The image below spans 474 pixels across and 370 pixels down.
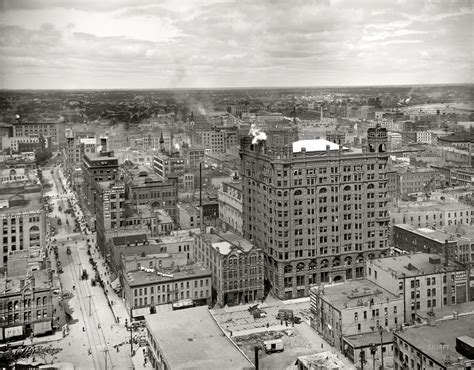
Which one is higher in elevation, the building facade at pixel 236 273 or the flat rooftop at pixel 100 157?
the flat rooftop at pixel 100 157

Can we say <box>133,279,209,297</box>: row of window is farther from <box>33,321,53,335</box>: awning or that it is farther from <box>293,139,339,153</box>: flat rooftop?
<box>293,139,339,153</box>: flat rooftop

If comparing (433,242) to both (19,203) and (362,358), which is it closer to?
(362,358)

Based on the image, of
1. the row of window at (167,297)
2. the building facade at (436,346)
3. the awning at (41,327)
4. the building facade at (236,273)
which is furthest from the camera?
the building facade at (236,273)

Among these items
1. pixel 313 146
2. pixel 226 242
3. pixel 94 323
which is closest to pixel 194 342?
pixel 94 323

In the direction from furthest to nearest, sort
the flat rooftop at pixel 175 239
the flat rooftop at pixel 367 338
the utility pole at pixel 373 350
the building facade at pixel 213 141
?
the building facade at pixel 213 141 < the flat rooftop at pixel 175 239 < the flat rooftop at pixel 367 338 < the utility pole at pixel 373 350

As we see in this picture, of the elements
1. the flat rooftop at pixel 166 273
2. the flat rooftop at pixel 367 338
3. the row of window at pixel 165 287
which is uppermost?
the flat rooftop at pixel 166 273

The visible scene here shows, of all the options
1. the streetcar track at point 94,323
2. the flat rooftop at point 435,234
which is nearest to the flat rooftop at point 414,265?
the flat rooftop at point 435,234

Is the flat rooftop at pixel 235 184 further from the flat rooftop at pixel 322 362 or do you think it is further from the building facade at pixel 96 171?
the flat rooftop at pixel 322 362
